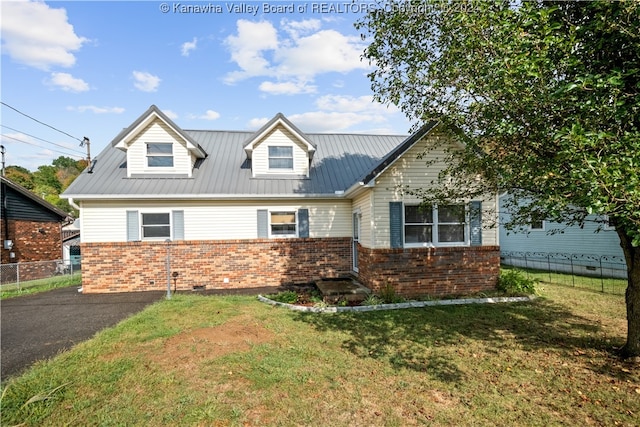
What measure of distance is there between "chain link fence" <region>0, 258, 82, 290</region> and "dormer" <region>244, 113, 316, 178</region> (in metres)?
9.96

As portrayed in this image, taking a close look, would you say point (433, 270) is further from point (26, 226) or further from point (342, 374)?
point (26, 226)

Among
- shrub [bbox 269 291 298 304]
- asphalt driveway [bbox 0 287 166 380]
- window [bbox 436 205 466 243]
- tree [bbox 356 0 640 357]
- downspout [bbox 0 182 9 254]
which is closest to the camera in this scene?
tree [bbox 356 0 640 357]

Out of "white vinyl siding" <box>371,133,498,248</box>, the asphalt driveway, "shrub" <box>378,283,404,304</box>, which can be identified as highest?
"white vinyl siding" <box>371,133,498,248</box>

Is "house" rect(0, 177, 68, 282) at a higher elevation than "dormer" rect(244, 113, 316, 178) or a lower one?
lower

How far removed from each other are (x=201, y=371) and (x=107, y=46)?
10.6m

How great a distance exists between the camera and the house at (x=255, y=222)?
30.3ft

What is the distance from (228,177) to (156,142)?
3.06 meters

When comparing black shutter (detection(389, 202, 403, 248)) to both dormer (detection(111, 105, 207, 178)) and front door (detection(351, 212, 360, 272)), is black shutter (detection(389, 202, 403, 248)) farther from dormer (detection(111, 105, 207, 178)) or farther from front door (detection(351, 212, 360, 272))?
dormer (detection(111, 105, 207, 178))

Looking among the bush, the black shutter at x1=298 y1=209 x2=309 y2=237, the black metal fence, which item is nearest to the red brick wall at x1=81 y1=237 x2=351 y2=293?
the black shutter at x1=298 y1=209 x2=309 y2=237

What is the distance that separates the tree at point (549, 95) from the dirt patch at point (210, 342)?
5.25 m

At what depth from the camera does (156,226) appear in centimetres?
1108

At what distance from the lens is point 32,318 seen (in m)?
7.89

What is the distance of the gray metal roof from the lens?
1084cm

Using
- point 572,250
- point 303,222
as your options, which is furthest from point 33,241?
point 572,250
